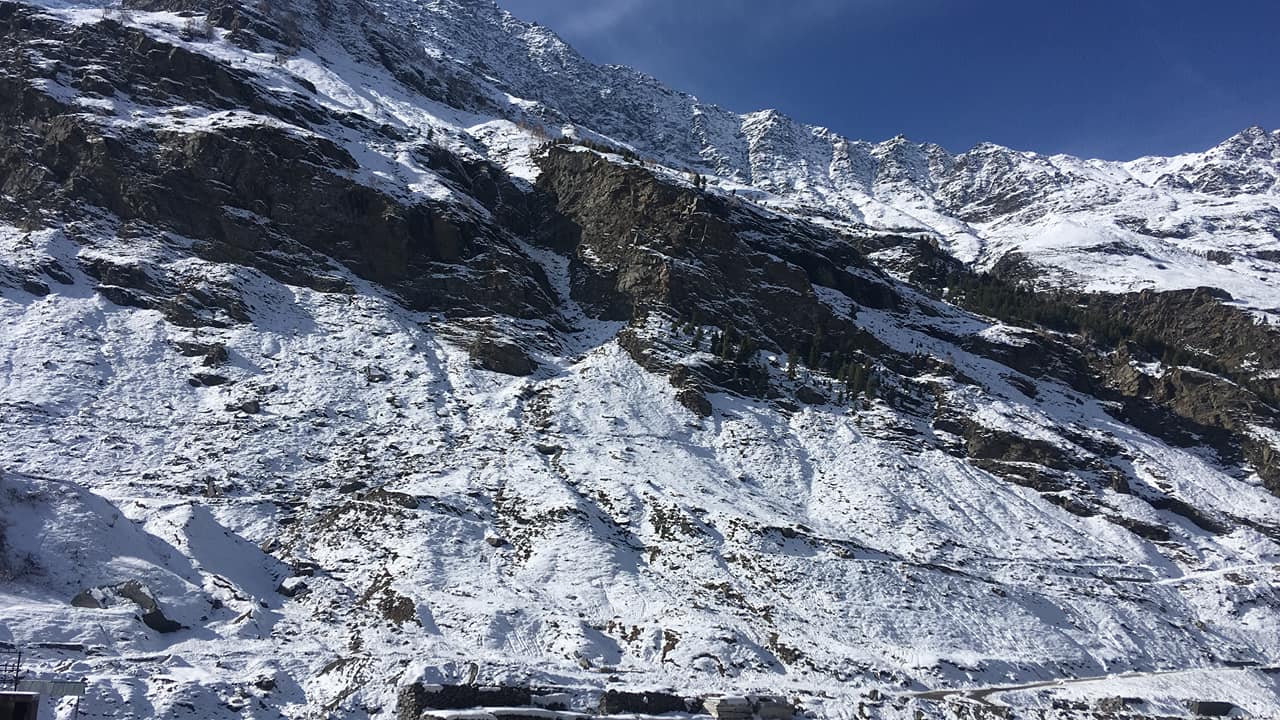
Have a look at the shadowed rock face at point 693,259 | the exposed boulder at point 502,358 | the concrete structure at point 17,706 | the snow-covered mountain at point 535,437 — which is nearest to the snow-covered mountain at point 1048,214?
the snow-covered mountain at point 535,437

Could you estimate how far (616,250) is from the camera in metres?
80.6

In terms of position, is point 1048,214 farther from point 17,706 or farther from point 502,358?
point 17,706

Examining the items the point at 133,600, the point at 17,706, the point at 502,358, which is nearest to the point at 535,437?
the point at 502,358

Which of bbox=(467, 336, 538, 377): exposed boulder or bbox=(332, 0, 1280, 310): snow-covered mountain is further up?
bbox=(332, 0, 1280, 310): snow-covered mountain

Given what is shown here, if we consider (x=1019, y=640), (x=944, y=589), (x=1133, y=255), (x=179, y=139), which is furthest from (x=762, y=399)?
(x=1133, y=255)

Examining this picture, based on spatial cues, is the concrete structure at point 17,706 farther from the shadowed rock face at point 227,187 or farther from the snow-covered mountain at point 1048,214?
the snow-covered mountain at point 1048,214

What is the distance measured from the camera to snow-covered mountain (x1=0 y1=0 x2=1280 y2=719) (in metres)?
30.7

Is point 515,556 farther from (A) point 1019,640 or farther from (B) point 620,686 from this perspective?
(A) point 1019,640

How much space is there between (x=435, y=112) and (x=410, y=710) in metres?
106

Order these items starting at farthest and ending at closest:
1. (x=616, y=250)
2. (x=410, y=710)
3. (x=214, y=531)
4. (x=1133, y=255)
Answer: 1. (x=1133, y=255)
2. (x=616, y=250)
3. (x=214, y=531)
4. (x=410, y=710)

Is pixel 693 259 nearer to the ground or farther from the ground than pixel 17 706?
farther from the ground

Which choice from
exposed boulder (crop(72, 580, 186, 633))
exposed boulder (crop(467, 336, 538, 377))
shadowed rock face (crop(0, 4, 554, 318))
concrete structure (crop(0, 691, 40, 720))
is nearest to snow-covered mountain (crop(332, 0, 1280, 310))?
shadowed rock face (crop(0, 4, 554, 318))

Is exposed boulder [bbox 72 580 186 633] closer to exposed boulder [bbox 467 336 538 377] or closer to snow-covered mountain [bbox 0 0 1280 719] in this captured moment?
snow-covered mountain [bbox 0 0 1280 719]

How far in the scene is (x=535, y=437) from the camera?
50438 millimetres
